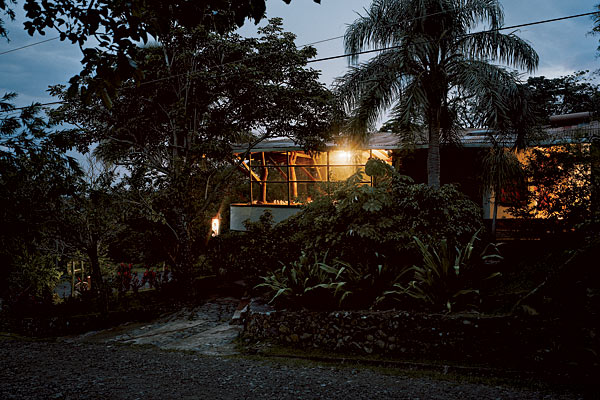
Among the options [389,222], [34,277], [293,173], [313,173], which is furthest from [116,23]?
[313,173]

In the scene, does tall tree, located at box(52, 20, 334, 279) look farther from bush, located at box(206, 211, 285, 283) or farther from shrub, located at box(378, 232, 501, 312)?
shrub, located at box(378, 232, 501, 312)

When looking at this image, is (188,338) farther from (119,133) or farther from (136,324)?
(119,133)

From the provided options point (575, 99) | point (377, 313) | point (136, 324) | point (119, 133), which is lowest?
point (136, 324)

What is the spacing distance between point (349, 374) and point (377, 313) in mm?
1129

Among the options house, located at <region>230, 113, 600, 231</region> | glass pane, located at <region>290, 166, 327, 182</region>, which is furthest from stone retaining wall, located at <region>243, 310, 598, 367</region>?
glass pane, located at <region>290, 166, 327, 182</region>

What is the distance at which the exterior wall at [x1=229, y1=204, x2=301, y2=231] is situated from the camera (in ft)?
50.2

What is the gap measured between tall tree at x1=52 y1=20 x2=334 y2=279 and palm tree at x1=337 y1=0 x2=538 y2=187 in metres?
1.40

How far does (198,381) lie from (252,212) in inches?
460

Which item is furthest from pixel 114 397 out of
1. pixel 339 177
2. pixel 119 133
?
pixel 339 177

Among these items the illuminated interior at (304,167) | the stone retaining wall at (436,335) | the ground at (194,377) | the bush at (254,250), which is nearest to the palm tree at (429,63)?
the illuminated interior at (304,167)

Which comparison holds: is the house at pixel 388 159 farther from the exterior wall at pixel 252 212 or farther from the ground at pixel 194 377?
the ground at pixel 194 377

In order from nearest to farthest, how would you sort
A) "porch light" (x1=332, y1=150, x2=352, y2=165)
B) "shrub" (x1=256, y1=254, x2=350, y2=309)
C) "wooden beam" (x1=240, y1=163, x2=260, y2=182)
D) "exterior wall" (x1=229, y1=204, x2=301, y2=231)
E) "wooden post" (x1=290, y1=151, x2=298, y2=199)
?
"shrub" (x1=256, y1=254, x2=350, y2=309)
"porch light" (x1=332, y1=150, x2=352, y2=165)
"exterior wall" (x1=229, y1=204, x2=301, y2=231)
"wooden post" (x1=290, y1=151, x2=298, y2=199)
"wooden beam" (x1=240, y1=163, x2=260, y2=182)

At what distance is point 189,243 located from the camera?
11570mm

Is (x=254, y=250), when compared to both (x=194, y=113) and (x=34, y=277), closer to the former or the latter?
(x=194, y=113)
